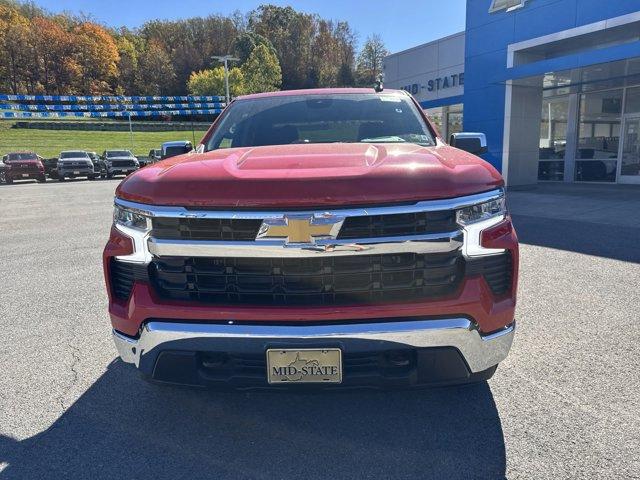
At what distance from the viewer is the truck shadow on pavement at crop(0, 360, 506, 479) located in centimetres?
223

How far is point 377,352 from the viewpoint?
2.10 metres

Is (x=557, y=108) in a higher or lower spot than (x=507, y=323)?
higher

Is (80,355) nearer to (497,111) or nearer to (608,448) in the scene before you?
(608,448)

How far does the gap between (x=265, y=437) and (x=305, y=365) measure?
630 millimetres

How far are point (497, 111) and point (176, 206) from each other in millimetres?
15413

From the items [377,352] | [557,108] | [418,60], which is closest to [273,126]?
[377,352]

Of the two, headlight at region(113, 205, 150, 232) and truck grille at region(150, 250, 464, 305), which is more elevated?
headlight at region(113, 205, 150, 232)

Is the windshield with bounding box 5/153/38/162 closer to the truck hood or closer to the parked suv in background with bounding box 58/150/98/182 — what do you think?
the parked suv in background with bounding box 58/150/98/182

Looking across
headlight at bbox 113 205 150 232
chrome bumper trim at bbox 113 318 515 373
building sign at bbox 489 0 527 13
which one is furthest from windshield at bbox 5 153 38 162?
chrome bumper trim at bbox 113 318 515 373

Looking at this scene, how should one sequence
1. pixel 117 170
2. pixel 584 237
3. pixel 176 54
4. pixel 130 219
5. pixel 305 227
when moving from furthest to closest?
pixel 176 54 < pixel 117 170 < pixel 584 237 < pixel 130 219 < pixel 305 227

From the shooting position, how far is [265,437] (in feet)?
8.13

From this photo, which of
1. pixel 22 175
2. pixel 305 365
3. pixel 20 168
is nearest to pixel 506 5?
pixel 305 365

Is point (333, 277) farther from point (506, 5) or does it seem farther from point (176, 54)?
point (176, 54)

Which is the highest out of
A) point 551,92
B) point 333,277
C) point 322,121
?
point 551,92
